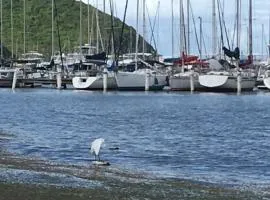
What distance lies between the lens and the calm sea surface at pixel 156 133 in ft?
82.9

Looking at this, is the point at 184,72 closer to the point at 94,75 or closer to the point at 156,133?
the point at 94,75

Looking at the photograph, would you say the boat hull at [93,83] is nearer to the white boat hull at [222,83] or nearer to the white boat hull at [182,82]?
the white boat hull at [182,82]

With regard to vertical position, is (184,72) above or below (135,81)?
above

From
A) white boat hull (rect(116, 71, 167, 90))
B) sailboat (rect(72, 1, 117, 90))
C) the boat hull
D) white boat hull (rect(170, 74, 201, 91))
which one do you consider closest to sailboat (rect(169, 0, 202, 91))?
white boat hull (rect(170, 74, 201, 91))

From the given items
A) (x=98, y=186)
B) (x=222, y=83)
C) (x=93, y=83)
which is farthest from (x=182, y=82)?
(x=98, y=186)

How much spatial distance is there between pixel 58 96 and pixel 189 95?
13.8m

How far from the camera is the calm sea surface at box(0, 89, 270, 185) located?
25266mm

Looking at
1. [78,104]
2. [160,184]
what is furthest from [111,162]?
[78,104]

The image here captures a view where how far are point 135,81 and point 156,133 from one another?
50.1 meters

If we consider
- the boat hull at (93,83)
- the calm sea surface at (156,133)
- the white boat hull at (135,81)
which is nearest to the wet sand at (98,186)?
the calm sea surface at (156,133)

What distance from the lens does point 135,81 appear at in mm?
88875

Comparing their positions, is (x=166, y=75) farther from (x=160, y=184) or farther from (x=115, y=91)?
(x=160, y=184)

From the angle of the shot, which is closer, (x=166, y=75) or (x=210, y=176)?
(x=210, y=176)

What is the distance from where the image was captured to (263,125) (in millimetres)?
44719
